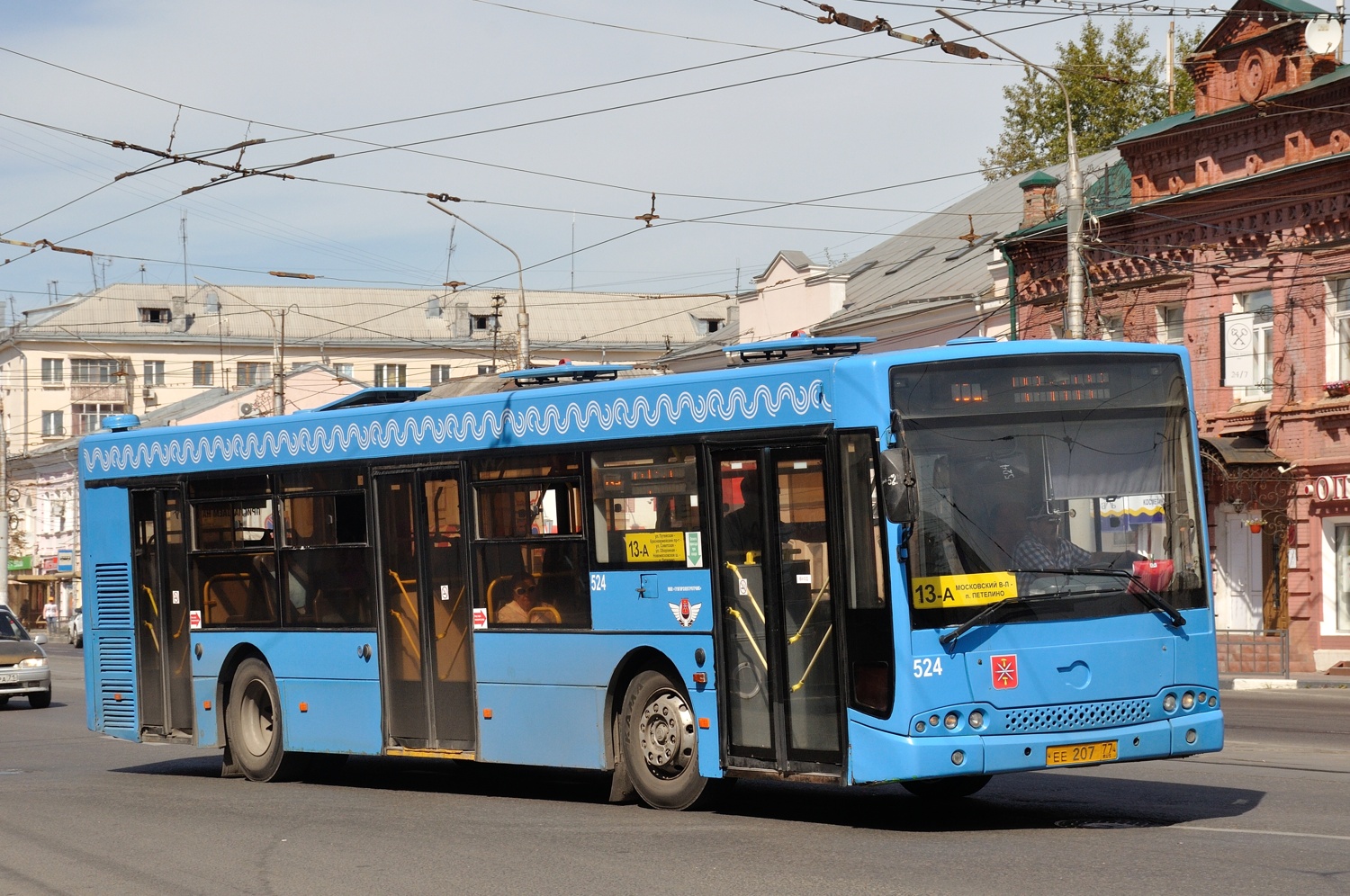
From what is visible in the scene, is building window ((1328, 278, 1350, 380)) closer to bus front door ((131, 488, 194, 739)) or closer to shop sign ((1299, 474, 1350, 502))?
shop sign ((1299, 474, 1350, 502))

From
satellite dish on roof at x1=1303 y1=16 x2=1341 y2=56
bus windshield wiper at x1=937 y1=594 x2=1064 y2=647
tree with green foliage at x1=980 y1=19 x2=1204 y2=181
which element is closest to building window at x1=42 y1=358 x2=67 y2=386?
tree with green foliage at x1=980 y1=19 x2=1204 y2=181

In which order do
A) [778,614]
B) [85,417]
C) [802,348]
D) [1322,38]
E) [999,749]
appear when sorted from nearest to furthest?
[999,749], [778,614], [802,348], [1322,38], [85,417]

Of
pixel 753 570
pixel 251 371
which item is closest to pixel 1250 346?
pixel 753 570

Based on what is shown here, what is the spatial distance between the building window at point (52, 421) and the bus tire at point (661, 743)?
9097cm

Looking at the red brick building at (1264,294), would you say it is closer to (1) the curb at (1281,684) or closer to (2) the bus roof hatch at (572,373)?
(1) the curb at (1281,684)

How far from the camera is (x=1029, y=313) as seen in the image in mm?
39250

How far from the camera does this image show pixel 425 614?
14.2m

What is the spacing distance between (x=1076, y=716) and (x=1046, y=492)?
1301mm

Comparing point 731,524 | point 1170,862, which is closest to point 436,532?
point 731,524

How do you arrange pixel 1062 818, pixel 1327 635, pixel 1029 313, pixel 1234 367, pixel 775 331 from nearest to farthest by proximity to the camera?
1. pixel 1062 818
2. pixel 1327 635
3. pixel 1234 367
4. pixel 1029 313
5. pixel 775 331

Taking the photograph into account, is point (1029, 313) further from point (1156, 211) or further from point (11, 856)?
point (11, 856)

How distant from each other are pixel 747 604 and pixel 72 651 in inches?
2109

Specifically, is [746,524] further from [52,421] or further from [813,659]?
[52,421]

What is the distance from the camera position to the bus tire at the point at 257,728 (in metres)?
15.8
